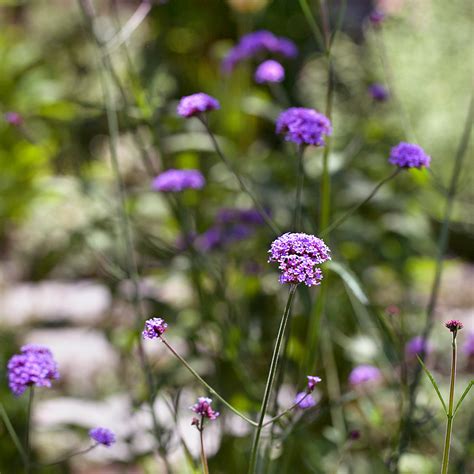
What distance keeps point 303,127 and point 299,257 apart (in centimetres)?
36

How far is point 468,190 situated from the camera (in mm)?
4129

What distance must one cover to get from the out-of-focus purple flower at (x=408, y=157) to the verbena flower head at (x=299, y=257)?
1.11 feet

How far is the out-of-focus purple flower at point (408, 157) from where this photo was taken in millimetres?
1004

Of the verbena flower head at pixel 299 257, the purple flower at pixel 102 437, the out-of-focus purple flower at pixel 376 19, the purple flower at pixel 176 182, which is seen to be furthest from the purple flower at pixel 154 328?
the out-of-focus purple flower at pixel 376 19

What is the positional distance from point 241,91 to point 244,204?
733mm

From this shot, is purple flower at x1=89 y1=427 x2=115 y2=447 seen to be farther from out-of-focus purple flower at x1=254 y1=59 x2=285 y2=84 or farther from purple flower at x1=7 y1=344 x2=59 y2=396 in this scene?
out-of-focus purple flower at x1=254 y1=59 x2=285 y2=84

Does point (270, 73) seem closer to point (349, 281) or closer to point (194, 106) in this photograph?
point (194, 106)

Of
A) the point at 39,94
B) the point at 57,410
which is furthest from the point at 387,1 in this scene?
the point at 57,410

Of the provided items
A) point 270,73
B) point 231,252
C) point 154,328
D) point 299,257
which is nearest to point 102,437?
point 154,328

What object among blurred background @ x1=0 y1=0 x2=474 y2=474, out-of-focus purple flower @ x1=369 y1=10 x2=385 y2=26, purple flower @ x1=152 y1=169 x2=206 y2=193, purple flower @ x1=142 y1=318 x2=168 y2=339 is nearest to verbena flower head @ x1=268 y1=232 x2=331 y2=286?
purple flower @ x1=142 y1=318 x2=168 y2=339

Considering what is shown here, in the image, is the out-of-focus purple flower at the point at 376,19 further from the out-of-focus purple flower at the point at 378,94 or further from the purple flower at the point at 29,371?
the purple flower at the point at 29,371

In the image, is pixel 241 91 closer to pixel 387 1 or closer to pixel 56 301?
pixel 56 301

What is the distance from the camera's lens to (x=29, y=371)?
33.6 inches

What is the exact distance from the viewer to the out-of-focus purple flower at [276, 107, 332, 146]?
1.01 m
